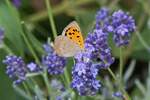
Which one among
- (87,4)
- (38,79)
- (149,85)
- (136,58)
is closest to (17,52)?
(38,79)

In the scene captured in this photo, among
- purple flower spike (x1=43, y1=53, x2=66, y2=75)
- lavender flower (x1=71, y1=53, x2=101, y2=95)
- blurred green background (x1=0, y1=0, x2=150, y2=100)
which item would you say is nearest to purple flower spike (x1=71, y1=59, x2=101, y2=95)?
lavender flower (x1=71, y1=53, x2=101, y2=95)

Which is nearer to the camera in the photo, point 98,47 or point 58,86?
point 98,47

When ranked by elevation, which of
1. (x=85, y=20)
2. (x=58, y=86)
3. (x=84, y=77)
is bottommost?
(x=84, y=77)

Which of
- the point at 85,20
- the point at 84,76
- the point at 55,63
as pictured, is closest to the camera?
the point at 84,76

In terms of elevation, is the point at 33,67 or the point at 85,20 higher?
the point at 85,20

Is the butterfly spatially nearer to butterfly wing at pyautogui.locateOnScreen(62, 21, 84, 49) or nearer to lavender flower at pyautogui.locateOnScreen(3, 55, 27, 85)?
butterfly wing at pyautogui.locateOnScreen(62, 21, 84, 49)

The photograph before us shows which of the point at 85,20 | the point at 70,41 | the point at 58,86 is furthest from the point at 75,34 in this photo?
the point at 85,20

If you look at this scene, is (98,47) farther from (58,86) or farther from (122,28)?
(58,86)

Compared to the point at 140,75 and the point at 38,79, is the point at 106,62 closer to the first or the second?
the point at 38,79
